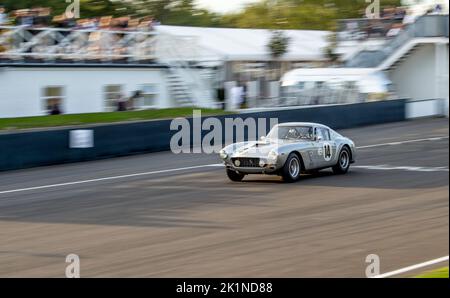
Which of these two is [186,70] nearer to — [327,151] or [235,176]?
[327,151]

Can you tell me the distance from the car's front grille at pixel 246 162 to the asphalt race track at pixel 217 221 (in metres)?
0.37

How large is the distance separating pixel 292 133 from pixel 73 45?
15.1m

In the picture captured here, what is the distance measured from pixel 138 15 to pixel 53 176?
4619cm

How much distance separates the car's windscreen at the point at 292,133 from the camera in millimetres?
16266

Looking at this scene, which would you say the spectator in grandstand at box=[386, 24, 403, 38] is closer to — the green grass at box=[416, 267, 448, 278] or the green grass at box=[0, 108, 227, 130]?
the green grass at box=[0, 108, 227, 130]

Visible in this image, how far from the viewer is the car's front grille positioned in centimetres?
1543

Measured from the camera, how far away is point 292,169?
1574 cm

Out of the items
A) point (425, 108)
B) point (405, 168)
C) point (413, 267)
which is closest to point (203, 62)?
point (425, 108)

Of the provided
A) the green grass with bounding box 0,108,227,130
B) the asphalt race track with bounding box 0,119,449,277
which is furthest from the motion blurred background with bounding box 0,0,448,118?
the asphalt race track with bounding box 0,119,449,277

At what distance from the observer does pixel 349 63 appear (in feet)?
130

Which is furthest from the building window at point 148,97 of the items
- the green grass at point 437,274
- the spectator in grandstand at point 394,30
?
the green grass at point 437,274

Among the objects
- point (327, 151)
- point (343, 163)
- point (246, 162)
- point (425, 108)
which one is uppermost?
point (425, 108)

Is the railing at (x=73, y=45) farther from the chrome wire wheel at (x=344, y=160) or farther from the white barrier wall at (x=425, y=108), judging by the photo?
the chrome wire wheel at (x=344, y=160)

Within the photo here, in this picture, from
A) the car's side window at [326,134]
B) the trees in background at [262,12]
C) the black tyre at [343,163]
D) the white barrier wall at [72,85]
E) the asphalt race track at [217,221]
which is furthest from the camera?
the trees in background at [262,12]
